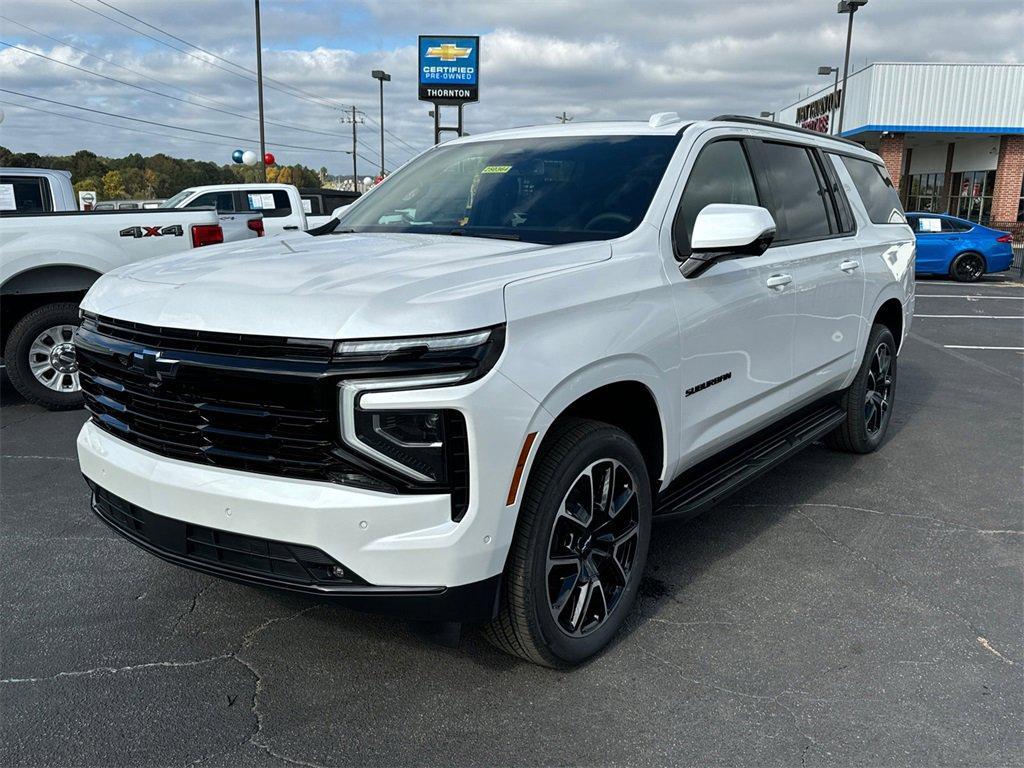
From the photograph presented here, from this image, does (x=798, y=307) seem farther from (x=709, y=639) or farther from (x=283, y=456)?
(x=283, y=456)

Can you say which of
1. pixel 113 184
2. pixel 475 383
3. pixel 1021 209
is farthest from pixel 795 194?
pixel 113 184

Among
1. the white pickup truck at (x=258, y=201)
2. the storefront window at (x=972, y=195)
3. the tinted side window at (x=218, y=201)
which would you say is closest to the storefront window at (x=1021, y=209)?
the storefront window at (x=972, y=195)

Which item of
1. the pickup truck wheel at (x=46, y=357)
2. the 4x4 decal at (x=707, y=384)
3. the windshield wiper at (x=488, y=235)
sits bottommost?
the pickup truck wheel at (x=46, y=357)

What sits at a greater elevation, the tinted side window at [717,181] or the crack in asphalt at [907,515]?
the tinted side window at [717,181]

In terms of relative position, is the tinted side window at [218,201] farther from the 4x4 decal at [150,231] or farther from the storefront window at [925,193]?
the storefront window at [925,193]

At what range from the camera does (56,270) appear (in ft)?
23.1

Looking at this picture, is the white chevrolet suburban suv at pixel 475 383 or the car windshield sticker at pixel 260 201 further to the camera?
the car windshield sticker at pixel 260 201

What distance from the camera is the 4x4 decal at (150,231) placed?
7121 mm

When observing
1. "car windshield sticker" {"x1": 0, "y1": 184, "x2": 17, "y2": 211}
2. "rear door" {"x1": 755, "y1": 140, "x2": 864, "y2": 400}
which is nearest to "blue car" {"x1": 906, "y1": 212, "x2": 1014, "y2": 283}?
"rear door" {"x1": 755, "y1": 140, "x2": 864, "y2": 400}

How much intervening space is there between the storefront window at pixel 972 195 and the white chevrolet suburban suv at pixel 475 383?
107 ft

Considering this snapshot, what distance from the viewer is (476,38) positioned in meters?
29.2

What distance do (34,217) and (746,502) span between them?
18.8 feet

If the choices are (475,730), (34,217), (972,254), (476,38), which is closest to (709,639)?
(475,730)

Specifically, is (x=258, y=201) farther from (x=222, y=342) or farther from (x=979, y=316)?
(x=222, y=342)
